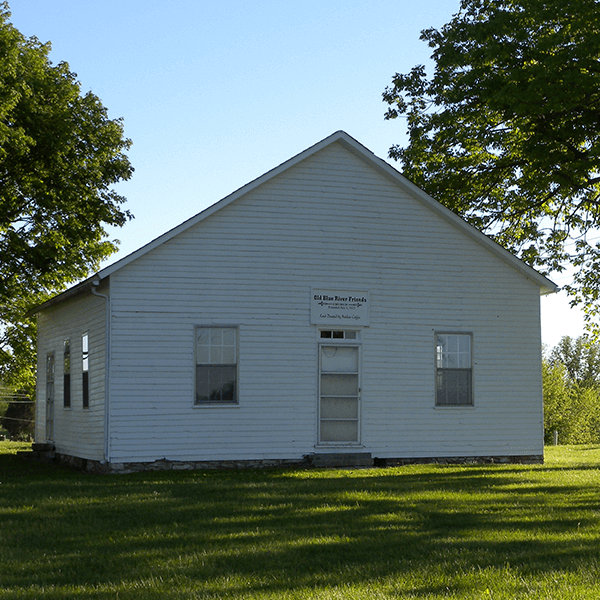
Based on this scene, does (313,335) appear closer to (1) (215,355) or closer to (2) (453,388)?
(1) (215,355)

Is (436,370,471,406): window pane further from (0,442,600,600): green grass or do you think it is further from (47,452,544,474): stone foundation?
(0,442,600,600): green grass

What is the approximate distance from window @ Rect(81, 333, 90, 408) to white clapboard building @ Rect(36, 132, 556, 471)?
3.7 inches

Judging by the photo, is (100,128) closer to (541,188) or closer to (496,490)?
(541,188)

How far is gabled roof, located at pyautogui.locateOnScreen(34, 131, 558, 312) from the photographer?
18250 millimetres

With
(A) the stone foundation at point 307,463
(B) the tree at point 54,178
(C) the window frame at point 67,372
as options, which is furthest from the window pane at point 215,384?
(B) the tree at point 54,178

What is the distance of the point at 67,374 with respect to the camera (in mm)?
22547

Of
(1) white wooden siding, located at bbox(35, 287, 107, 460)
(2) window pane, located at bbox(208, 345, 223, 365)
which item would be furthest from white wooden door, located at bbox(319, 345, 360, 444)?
(1) white wooden siding, located at bbox(35, 287, 107, 460)

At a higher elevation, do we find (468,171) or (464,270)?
(468,171)

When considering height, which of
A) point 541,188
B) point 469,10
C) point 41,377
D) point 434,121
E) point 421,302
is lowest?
point 41,377

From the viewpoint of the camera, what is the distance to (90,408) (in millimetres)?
19641

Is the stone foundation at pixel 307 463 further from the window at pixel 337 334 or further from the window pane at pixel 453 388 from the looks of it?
the window at pixel 337 334

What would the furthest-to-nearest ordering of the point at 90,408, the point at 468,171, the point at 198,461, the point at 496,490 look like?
the point at 468,171 → the point at 90,408 → the point at 198,461 → the point at 496,490

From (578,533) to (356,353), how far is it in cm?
978

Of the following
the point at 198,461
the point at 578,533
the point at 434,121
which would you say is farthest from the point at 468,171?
the point at 578,533
